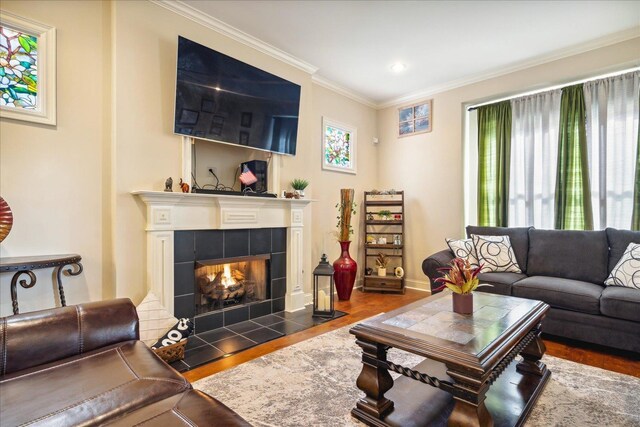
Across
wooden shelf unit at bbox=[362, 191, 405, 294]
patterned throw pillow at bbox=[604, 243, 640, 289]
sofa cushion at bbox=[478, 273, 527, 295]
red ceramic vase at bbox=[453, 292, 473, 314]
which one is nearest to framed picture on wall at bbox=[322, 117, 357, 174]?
wooden shelf unit at bbox=[362, 191, 405, 294]

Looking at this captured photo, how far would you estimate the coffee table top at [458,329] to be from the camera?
139 centimetres

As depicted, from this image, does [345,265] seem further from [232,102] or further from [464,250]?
[232,102]

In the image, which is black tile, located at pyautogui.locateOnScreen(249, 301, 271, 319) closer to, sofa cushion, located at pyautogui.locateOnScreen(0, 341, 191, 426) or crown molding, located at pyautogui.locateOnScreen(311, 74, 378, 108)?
sofa cushion, located at pyautogui.locateOnScreen(0, 341, 191, 426)

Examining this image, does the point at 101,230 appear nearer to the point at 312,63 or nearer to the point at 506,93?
the point at 312,63

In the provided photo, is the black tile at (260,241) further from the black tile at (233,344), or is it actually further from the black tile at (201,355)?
the black tile at (201,355)

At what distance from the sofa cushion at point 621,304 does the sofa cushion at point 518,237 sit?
0.89 metres

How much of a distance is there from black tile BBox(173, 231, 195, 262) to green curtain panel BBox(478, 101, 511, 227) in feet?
11.8

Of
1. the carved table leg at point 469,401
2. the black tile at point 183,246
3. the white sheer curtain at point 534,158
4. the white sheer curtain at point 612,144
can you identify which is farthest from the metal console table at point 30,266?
the white sheer curtain at point 612,144

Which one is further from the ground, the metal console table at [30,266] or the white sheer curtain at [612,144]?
the white sheer curtain at [612,144]

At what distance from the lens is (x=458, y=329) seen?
164 centimetres

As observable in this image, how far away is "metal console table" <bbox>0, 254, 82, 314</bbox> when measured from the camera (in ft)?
6.36

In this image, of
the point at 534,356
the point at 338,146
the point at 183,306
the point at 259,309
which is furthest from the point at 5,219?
the point at 338,146

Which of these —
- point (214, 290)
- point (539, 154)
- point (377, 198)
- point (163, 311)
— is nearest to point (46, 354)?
point (163, 311)

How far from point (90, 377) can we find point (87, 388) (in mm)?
88
